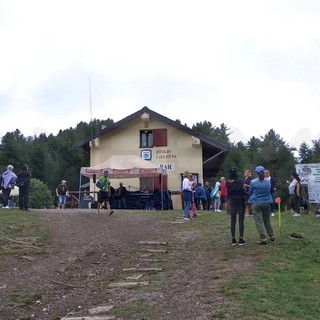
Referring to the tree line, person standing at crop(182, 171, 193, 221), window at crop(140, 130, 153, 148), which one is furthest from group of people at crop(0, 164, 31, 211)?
the tree line

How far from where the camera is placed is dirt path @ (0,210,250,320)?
28.2 ft

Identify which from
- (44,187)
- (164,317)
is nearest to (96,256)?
(164,317)

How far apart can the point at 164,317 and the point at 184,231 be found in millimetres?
9039

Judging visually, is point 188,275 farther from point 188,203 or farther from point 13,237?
point 188,203

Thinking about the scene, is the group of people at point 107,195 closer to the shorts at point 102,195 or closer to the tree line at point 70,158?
the shorts at point 102,195

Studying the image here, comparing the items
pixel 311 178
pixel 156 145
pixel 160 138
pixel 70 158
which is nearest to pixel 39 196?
pixel 156 145

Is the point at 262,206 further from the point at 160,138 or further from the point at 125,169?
the point at 160,138

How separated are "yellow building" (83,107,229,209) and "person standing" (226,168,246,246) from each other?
22851 mm

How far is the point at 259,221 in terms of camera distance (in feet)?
43.1

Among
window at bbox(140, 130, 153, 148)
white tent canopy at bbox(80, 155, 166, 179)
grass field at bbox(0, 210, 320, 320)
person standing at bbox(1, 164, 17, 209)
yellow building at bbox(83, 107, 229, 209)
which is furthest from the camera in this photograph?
window at bbox(140, 130, 153, 148)

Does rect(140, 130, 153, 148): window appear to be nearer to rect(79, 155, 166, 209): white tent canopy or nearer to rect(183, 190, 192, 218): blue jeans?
rect(79, 155, 166, 209): white tent canopy

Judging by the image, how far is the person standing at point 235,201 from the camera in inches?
529

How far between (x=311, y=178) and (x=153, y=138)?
16.9m

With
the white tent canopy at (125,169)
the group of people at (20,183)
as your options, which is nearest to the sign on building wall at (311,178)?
the white tent canopy at (125,169)
